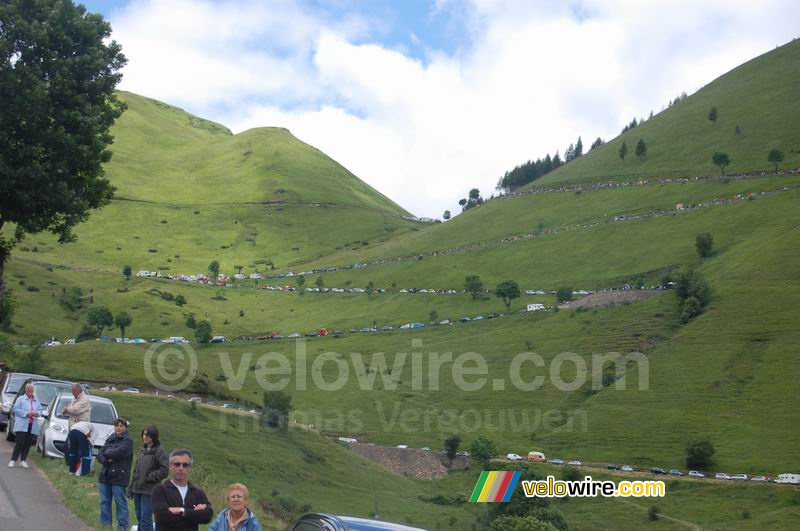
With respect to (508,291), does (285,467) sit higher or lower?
lower

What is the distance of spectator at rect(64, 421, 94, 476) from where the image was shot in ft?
68.0

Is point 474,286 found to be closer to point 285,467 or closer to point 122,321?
point 122,321

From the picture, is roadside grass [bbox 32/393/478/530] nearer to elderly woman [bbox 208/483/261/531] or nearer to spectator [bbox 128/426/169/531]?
spectator [bbox 128/426/169/531]

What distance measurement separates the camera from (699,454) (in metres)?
86.0

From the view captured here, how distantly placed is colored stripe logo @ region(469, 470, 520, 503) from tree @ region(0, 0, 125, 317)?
49289 mm

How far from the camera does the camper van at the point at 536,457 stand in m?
89.6

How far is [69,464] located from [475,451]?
69930mm

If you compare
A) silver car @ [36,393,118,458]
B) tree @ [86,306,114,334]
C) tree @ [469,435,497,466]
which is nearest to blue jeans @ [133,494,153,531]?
silver car @ [36,393,118,458]

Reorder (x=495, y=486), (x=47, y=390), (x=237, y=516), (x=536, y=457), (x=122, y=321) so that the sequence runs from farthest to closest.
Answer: (x=122, y=321)
(x=536, y=457)
(x=495, y=486)
(x=47, y=390)
(x=237, y=516)

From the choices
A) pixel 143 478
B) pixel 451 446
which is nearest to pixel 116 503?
pixel 143 478

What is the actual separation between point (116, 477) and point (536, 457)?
258ft

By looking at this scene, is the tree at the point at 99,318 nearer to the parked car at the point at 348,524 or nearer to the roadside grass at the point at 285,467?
the roadside grass at the point at 285,467

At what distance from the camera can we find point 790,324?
113 m

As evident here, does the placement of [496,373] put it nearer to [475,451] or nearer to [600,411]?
[600,411]
